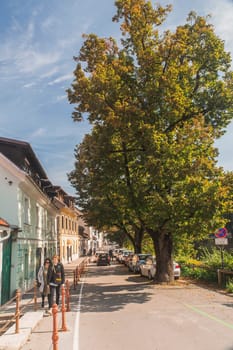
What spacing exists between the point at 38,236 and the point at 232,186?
13615 mm

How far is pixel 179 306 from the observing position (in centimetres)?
1263

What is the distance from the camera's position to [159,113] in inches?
669

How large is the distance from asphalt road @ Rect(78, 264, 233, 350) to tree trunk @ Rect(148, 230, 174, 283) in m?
2.75

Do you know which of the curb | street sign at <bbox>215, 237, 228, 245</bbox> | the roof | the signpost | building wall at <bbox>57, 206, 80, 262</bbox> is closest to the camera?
the curb

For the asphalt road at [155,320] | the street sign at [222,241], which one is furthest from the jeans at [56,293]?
the street sign at [222,241]

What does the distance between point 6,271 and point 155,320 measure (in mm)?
8786

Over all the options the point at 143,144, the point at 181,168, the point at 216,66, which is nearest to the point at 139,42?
the point at 216,66

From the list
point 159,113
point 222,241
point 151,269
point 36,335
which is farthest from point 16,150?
point 36,335

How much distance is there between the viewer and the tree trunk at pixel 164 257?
19500mm

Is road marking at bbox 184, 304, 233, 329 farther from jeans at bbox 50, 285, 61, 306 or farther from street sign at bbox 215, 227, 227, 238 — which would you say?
street sign at bbox 215, 227, 227, 238

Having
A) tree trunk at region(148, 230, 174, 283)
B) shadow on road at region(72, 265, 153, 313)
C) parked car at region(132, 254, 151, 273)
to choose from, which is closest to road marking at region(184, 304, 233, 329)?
shadow on road at region(72, 265, 153, 313)

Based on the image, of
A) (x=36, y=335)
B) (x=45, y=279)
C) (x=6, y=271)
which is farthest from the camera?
(x=6, y=271)

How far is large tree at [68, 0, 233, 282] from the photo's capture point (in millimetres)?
15523

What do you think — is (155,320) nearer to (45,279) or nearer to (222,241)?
(45,279)
